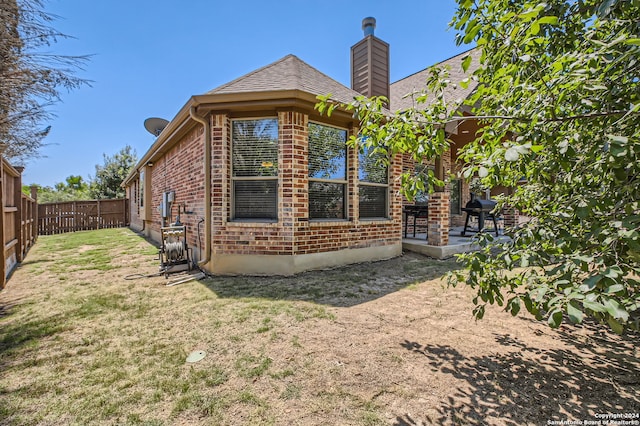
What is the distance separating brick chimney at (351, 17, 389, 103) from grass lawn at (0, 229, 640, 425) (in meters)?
5.47

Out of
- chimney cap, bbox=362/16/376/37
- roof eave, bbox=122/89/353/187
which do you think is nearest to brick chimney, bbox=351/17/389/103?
chimney cap, bbox=362/16/376/37

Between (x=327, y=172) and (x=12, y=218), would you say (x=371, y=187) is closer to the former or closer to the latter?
(x=327, y=172)

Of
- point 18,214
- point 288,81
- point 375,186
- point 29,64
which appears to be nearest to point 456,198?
point 375,186

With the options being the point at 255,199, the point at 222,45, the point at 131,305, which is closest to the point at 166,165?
the point at 222,45

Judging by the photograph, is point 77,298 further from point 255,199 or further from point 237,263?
point 255,199

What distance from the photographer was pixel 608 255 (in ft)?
4.06

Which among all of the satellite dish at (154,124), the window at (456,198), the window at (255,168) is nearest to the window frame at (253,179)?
the window at (255,168)

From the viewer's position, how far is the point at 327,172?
5207 millimetres

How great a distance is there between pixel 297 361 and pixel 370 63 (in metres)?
7.09

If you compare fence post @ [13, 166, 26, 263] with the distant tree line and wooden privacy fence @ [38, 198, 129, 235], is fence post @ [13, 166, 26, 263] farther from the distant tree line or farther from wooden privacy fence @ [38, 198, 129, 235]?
the distant tree line

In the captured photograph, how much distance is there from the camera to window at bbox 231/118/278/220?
4832 mm

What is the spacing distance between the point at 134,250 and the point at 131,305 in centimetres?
473

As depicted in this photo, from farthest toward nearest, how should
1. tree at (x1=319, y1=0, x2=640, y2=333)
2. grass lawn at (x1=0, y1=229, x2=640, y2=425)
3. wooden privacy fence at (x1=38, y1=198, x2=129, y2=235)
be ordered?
wooden privacy fence at (x1=38, y1=198, x2=129, y2=235), grass lawn at (x1=0, y1=229, x2=640, y2=425), tree at (x1=319, y1=0, x2=640, y2=333)

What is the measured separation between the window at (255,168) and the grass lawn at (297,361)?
159 centimetres
